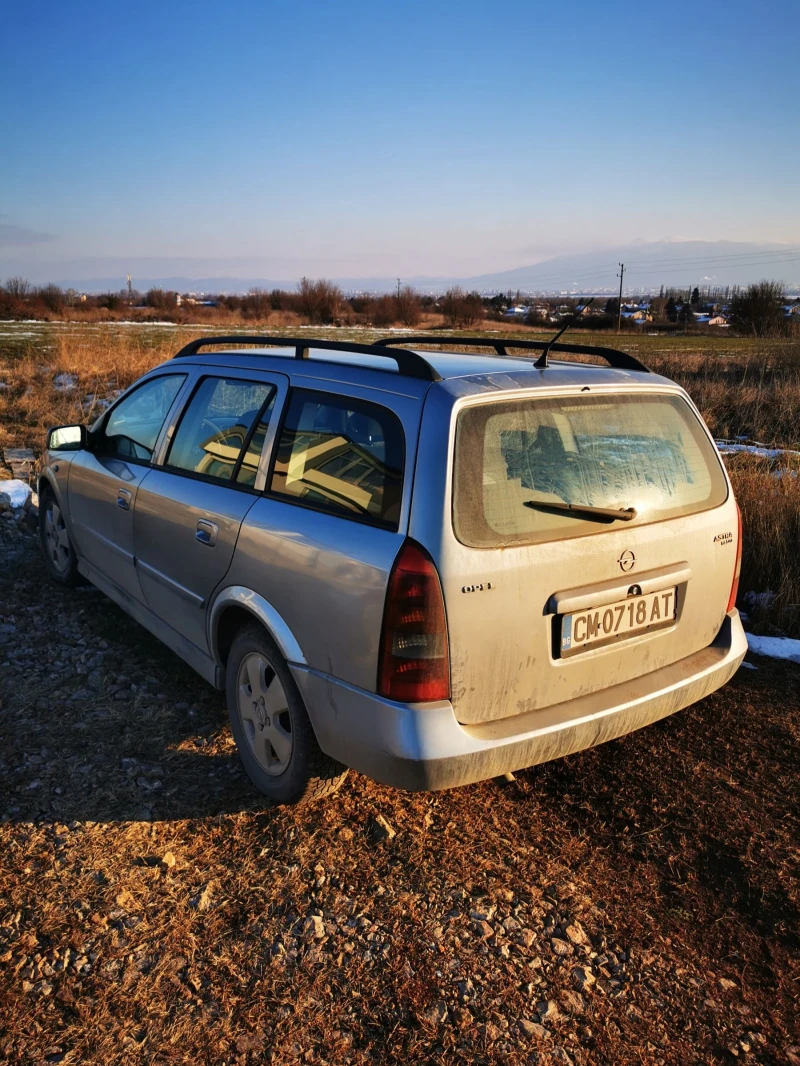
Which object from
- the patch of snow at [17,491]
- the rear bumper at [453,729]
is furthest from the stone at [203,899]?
the patch of snow at [17,491]

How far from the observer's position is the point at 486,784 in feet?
10.5

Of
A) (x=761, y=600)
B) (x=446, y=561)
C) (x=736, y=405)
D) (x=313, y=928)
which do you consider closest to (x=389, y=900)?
(x=313, y=928)

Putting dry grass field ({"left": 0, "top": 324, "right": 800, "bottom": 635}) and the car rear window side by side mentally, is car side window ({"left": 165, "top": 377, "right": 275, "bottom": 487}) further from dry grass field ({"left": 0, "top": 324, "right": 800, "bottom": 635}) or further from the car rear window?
dry grass field ({"left": 0, "top": 324, "right": 800, "bottom": 635})

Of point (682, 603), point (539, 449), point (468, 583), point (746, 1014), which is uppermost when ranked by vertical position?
point (539, 449)

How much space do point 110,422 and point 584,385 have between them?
9.92ft

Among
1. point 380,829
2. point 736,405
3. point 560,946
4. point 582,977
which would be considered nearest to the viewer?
point 582,977

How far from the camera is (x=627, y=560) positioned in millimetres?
2635

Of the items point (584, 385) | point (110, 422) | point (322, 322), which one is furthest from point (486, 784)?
point (322, 322)

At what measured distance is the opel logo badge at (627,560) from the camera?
8.59 feet

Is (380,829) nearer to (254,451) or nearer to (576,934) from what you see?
(576,934)

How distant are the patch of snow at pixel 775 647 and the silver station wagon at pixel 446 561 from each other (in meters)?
1.57

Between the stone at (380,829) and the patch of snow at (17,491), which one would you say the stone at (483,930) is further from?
the patch of snow at (17,491)

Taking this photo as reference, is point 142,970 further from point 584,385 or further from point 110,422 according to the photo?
point 110,422

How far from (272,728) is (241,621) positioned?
0.47 m
